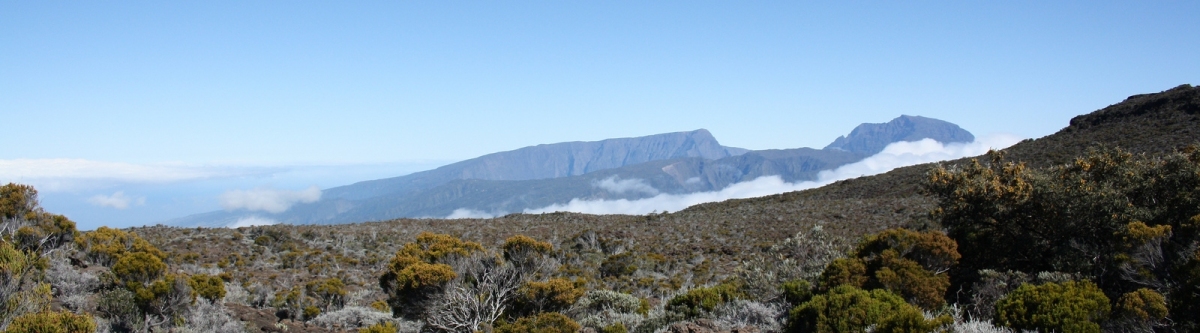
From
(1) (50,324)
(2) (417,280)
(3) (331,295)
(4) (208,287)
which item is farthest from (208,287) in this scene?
(1) (50,324)

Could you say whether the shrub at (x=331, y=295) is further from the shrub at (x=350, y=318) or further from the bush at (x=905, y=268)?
the bush at (x=905, y=268)

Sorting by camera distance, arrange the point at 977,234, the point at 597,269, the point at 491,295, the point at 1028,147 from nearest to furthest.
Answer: the point at 491,295 → the point at 977,234 → the point at 597,269 → the point at 1028,147

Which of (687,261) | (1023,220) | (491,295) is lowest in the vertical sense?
(687,261)

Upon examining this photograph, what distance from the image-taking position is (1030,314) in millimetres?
8008

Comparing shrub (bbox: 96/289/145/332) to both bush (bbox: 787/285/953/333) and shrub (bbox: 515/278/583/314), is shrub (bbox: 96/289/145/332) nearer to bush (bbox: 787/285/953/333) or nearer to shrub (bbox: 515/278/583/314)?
shrub (bbox: 515/278/583/314)

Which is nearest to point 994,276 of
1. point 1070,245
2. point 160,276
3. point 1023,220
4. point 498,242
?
point 1070,245

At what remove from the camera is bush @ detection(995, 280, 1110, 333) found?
7664mm

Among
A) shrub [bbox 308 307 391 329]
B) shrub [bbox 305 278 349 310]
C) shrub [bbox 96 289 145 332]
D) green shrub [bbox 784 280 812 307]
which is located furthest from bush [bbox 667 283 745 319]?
shrub [bbox 96 289 145 332]

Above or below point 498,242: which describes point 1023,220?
above

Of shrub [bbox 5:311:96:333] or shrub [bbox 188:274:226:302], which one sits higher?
shrub [bbox 5:311:96:333]

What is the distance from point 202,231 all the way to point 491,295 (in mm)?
24299

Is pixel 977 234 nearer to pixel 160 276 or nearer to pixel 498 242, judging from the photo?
pixel 160 276

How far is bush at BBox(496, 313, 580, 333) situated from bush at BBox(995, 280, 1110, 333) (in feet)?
19.8

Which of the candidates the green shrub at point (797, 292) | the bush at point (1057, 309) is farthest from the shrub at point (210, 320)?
the bush at point (1057, 309)
